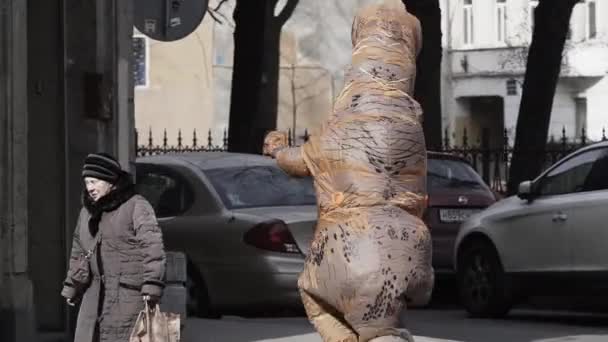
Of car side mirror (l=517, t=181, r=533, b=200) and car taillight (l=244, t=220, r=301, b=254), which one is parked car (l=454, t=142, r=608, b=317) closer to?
car side mirror (l=517, t=181, r=533, b=200)

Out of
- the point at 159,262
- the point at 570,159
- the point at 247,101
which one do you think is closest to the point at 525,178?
the point at 247,101

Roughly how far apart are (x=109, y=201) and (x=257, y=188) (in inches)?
237

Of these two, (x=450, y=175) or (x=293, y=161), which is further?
(x=450, y=175)

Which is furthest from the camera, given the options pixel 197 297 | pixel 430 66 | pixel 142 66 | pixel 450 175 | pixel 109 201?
pixel 142 66

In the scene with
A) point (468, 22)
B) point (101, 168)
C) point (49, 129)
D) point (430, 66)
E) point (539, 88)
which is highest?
point (468, 22)

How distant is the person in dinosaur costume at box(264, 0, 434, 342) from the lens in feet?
19.4

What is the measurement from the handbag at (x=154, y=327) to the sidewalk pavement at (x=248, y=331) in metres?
3.41

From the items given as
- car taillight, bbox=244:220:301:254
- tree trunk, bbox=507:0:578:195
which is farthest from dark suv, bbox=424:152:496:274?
tree trunk, bbox=507:0:578:195

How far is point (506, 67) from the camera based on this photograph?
44.9 meters

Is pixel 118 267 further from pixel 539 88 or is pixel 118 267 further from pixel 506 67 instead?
pixel 506 67

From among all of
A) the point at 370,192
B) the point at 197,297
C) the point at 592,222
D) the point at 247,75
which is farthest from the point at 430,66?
the point at 370,192

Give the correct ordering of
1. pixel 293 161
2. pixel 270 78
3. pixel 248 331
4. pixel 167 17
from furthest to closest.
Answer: pixel 270 78, pixel 167 17, pixel 248 331, pixel 293 161

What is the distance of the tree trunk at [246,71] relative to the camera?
21141 mm

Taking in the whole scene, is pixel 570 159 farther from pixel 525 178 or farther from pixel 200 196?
pixel 525 178
